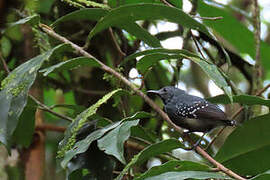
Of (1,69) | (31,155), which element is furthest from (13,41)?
(31,155)

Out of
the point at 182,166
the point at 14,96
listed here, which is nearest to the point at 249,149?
the point at 182,166

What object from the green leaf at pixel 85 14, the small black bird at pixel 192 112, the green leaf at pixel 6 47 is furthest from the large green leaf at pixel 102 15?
the green leaf at pixel 6 47

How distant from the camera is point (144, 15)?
6.56ft

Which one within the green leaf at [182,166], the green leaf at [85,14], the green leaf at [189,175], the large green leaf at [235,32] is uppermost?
the large green leaf at [235,32]

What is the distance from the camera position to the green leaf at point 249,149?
2.00 m

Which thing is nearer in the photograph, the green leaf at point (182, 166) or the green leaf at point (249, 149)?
the green leaf at point (182, 166)

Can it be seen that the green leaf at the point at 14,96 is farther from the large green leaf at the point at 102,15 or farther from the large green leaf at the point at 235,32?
the large green leaf at the point at 235,32

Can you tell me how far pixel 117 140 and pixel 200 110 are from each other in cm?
110

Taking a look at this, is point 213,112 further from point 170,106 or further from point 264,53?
point 264,53

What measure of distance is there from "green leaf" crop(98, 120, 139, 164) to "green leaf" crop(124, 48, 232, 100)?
0.36 metres

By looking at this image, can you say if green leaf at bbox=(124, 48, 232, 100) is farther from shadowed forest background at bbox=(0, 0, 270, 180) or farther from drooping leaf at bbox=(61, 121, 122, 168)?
drooping leaf at bbox=(61, 121, 122, 168)

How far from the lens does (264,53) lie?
3168mm

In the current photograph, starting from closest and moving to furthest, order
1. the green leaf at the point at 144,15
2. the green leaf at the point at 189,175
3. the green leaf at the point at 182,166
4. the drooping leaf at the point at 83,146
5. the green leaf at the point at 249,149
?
the green leaf at the point at 189,175
the green leaf at the point at 182,166
the drooping leaf at the point at 83,146
the green leaf at the point at 144,15
the green leaf at the point at 249,149

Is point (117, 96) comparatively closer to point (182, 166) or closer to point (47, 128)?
point (47, 128)
